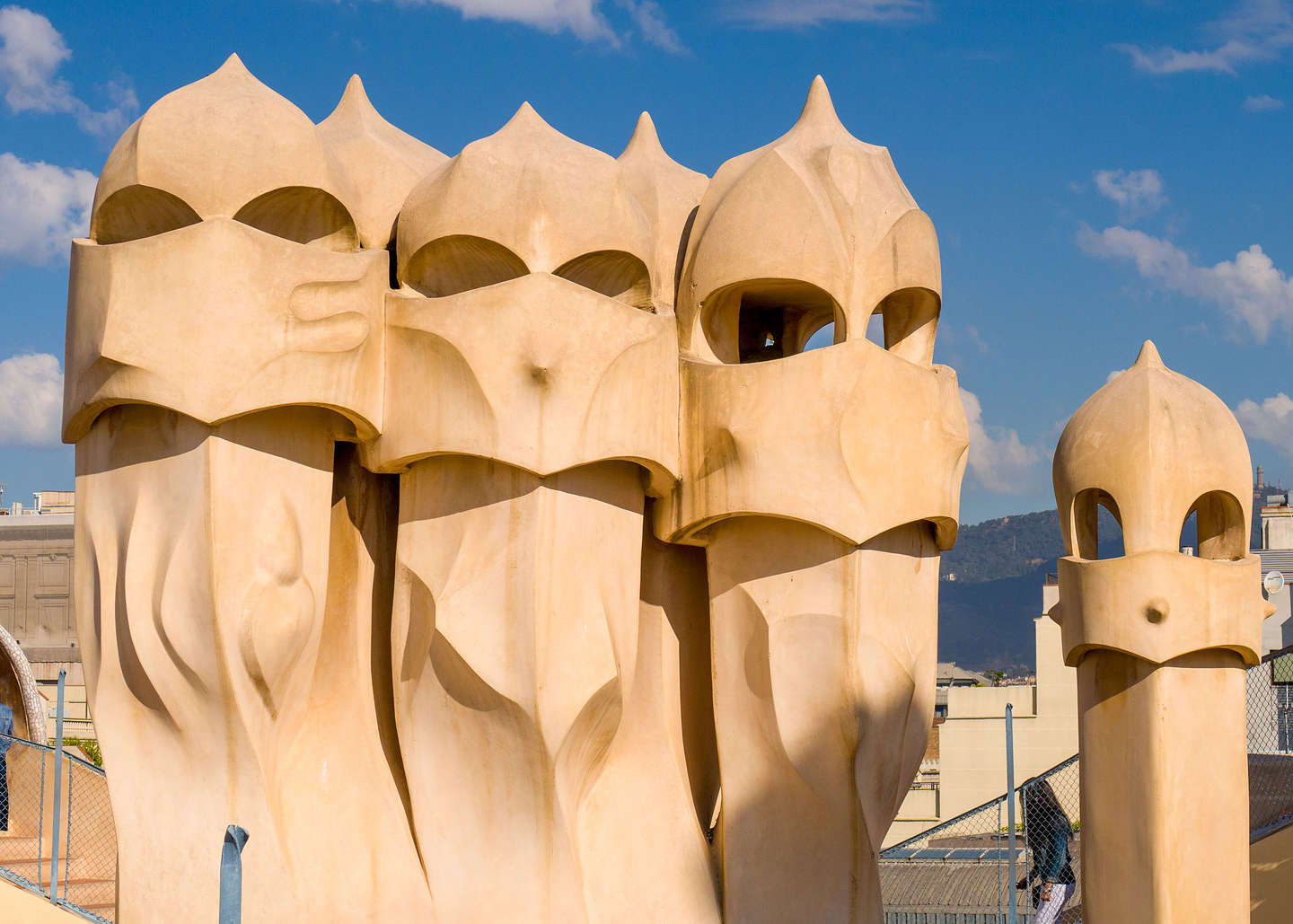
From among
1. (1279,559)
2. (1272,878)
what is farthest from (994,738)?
(1272,878)

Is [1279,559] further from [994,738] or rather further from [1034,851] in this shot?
[1034,851]

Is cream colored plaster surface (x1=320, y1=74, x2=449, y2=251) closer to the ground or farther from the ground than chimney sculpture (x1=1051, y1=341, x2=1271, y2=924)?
farther from the ground

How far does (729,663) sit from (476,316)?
10.4ft

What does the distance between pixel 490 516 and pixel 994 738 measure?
71.6 ft

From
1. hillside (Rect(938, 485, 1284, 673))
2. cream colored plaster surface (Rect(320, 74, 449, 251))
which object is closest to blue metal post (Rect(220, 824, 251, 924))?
Answer: cream colored plaster surface (Rect(320, 74, 449, 251))

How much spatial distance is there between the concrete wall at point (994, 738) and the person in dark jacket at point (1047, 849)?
1714cm

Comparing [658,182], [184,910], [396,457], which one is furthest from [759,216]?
[184,910]

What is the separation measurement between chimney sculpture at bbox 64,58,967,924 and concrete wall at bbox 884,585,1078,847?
63.1 feet

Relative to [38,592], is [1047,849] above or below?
below

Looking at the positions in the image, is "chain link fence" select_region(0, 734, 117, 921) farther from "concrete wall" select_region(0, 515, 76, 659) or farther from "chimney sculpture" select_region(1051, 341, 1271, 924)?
"concrete wall" select_region(0, 515, 76, 659)

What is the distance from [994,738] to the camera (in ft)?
98.3

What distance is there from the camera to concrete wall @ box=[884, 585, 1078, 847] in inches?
1170

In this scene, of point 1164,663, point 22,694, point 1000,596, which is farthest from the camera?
point 1000,596

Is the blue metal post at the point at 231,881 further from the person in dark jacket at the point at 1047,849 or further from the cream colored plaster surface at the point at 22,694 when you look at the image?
the cream colored plaster surface at the point at 22,694
